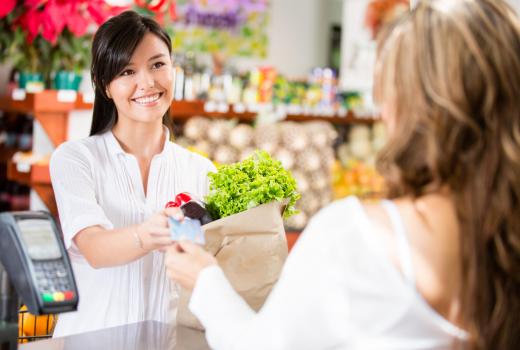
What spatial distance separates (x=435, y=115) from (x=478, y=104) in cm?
8

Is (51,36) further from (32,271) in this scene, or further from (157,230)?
(32,271)

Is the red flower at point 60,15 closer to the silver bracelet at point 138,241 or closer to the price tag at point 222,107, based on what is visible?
the price tag at point 222,107

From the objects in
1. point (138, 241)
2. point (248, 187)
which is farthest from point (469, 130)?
point (138, 241)

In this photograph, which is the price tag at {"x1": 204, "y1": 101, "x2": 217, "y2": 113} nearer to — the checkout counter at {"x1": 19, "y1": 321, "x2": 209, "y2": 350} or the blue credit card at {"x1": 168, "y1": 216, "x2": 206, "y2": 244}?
the checkout counter at {"x1": 19, "y1": 321, "x2": 209, "y2": 350}

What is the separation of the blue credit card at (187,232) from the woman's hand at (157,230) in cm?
12

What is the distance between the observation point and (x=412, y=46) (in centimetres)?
133

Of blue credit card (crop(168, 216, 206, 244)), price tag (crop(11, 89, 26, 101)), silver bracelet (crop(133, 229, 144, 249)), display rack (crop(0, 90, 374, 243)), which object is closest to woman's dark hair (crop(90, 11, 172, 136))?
silver bracelet (crop(133, 229, 144, 249))

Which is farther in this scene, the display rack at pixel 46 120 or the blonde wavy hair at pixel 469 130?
the display rack at pixel 46 120

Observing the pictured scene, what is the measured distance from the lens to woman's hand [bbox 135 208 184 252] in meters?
1.95

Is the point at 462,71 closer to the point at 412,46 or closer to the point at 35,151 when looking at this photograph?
the point at 412,46

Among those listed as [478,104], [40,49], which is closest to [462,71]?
[478,104]

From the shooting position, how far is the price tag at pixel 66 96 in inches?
202

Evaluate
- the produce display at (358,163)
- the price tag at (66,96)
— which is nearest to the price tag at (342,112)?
the produce display at (358,163)

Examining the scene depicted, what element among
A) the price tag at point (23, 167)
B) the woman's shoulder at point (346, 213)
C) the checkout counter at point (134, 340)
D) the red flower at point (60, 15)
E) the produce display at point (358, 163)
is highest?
the red flower at point (60, 15)
